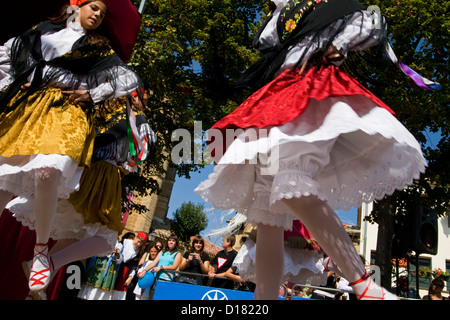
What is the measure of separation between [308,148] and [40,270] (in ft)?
5.10

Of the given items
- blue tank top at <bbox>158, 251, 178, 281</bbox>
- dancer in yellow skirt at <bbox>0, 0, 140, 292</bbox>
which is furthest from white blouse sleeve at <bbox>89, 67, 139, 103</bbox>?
blue tank top at <bbox>158, 251, 178, 281</bbox>

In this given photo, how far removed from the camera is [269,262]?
1.89 meters

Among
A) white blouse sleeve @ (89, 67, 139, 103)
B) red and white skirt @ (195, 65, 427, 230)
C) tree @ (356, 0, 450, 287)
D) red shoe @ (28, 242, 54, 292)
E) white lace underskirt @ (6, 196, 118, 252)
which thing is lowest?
red shoe @ (28, 242, 54, 292)

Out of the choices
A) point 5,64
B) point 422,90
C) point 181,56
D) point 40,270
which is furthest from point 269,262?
point 181,56

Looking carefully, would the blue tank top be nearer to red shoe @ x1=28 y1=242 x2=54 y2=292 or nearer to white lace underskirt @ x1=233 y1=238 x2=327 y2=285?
white lace underskirt @ x1=233 y1=238 x2=327 y2=285

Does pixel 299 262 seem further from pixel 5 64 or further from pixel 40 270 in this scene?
Result: pixel 5 64

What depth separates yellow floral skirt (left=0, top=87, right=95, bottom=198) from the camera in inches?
81.0

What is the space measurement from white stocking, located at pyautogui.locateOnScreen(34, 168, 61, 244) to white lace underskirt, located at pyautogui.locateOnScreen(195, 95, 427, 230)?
2.74 ft

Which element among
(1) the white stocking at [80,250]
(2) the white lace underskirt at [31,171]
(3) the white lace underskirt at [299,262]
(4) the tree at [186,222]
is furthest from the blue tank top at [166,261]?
(4) the tree at [186,222]

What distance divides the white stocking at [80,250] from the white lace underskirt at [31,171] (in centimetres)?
43

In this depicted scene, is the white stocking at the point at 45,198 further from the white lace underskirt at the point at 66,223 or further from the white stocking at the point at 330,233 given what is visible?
the white stocking at the point at 330,233

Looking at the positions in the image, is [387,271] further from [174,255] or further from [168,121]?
[168,121]

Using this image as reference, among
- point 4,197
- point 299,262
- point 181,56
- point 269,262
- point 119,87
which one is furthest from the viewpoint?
point 181,56
